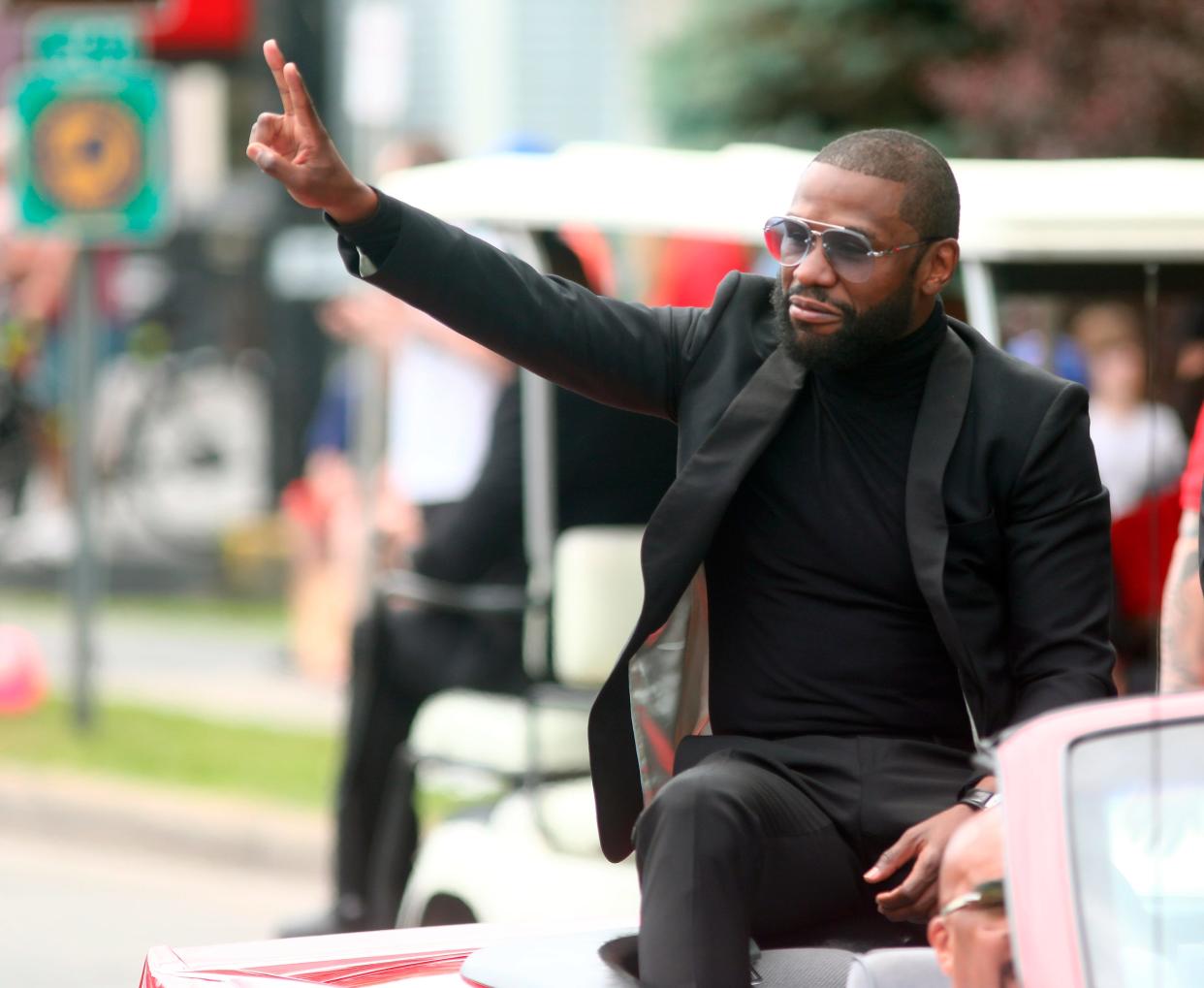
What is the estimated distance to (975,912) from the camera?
2402 millimetres

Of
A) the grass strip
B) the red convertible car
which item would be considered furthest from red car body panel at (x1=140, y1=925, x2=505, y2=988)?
the grass strip

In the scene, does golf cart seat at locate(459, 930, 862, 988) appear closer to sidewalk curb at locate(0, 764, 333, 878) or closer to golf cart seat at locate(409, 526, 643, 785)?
golf cart seat at locate(409, 526, 643, 785)

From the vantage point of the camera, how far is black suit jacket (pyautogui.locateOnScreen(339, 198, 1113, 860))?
128 inches

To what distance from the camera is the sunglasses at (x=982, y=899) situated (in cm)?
237

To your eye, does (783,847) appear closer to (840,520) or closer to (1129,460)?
(840,520)

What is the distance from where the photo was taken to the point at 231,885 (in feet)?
26.9

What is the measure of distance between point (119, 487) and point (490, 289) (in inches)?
473

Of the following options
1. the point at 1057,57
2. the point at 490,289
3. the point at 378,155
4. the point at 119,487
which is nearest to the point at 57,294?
the point at 119,487

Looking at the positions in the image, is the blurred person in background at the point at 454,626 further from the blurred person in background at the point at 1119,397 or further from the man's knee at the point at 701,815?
the man's knee at the point at 701,815

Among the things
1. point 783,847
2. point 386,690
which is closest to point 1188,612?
point 783,847

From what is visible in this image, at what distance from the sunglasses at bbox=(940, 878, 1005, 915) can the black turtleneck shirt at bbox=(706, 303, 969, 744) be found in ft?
2.77

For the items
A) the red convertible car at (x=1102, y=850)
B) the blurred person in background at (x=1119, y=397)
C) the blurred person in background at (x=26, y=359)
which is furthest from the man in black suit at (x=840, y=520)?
the blurred person in background at (x=26, y=359)

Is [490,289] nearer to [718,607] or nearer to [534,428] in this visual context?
[718,607]

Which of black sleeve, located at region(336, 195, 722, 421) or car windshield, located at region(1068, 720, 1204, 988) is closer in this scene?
car windshield, located at region(1068, 720, 1204, 988)
